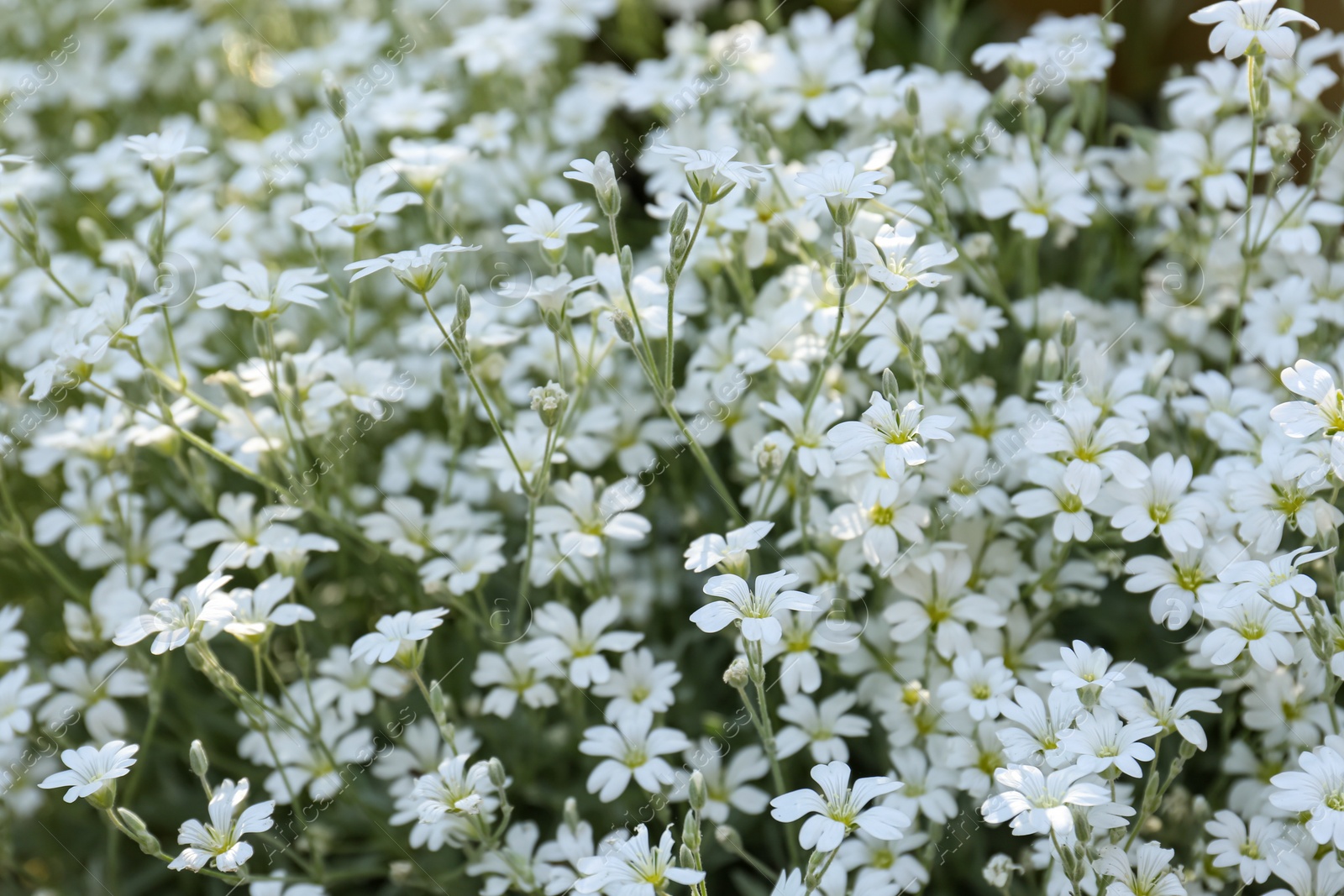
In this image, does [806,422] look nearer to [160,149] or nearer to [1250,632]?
[1250,632]

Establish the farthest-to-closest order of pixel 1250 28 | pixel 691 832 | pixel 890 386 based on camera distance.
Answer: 1. pixel 1250 28
2. pixel 890 386
3. pixel 691 832

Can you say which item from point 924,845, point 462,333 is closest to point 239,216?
point 462,333

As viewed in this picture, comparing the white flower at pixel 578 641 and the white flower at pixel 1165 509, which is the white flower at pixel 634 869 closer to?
the white flower at pixel 578 641

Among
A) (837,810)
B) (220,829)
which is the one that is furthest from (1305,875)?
(220,829)

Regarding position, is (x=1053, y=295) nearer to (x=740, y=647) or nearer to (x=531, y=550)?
(x=740, y=647)

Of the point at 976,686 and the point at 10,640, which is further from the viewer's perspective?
the point at 10,640

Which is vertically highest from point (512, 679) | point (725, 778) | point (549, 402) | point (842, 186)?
point (842, 186)

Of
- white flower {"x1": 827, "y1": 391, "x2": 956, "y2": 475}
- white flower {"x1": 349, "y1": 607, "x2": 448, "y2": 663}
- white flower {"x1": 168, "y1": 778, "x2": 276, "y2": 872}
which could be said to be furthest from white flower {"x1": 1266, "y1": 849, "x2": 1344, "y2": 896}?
white flower {"x1": 168, "y1": 778, "x2": 276, "y2": 872}

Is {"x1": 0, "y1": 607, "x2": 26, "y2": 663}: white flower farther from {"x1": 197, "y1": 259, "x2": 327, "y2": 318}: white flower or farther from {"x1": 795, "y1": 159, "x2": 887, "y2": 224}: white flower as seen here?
{"x1": 795, "y1": 159, "x2": 887, "y2": 224}: white flower
